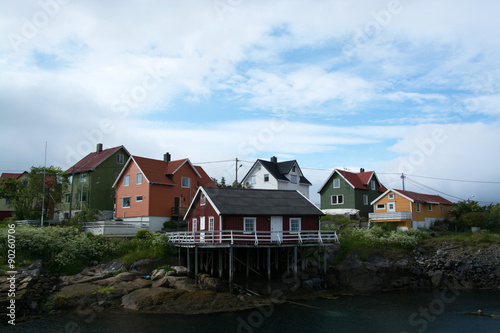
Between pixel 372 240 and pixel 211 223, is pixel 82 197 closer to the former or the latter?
pixel 211 223

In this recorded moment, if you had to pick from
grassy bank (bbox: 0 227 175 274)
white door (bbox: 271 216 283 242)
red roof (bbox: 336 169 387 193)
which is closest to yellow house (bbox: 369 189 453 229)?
red roof (bbox: 336 169 387 193)

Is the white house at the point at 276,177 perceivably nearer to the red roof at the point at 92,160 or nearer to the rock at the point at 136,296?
the red roof at the point at 92,160

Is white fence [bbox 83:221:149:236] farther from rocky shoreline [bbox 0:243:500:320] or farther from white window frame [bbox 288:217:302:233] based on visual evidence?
white window frame [bbox 288:217:302:233]

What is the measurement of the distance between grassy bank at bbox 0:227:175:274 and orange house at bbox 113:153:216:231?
283 inches

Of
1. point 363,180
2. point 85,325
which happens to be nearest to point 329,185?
point 363,180

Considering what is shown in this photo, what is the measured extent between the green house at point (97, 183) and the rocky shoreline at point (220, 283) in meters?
18.8

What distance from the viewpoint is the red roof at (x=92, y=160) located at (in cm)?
5169

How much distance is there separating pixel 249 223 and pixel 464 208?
31145 mm

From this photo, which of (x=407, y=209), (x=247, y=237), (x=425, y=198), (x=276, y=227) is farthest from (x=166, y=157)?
(x=425, y=198)

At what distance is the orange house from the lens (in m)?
44.6

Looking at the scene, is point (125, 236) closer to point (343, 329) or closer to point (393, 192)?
point (343, 329)

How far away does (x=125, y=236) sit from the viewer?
39.2 metres

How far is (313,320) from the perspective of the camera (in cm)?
2475

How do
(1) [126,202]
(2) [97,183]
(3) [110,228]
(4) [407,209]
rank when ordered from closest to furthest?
1. (3) [110,228]
2. (4) [407,209]
3. (1) [126,202]
4. (2) [97,183]
